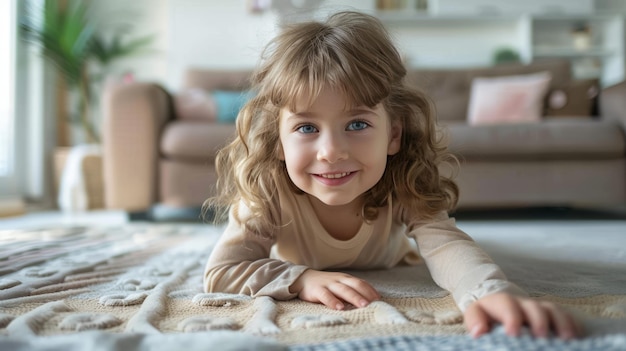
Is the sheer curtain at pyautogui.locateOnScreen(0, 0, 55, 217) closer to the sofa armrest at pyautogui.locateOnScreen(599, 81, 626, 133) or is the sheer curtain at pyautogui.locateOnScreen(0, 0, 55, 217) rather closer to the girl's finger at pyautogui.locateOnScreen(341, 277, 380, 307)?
the girl's finger at pyautogui.locateOnScreen(341, 277, 380, 307)

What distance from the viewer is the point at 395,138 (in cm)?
86

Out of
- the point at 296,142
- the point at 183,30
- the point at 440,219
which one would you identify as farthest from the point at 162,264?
the point at 183,30

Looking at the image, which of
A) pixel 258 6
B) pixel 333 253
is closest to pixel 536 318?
pixel 333 253

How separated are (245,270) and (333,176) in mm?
200

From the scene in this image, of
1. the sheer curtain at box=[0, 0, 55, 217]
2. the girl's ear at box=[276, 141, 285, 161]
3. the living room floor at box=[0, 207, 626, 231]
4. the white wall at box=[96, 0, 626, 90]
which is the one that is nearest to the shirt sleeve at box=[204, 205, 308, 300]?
the girl's ear at box=[276, 141, 285, 161]

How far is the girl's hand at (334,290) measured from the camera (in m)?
0.67

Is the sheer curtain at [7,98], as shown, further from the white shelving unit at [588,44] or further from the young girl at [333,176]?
the white shelving unit at [588,44]

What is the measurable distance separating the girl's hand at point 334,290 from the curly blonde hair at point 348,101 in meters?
0.15

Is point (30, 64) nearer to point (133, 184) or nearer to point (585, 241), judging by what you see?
point (133, 184)

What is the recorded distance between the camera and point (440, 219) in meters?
0.83

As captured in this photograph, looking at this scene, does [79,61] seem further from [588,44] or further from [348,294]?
[588,44]

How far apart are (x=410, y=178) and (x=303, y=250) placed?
24 centimetres

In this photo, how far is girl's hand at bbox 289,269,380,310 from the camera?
2.20 ft

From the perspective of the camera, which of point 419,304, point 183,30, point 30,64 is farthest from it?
point 183,30
